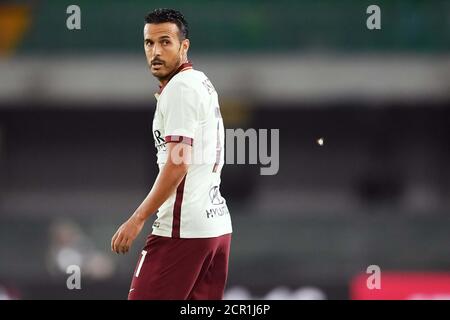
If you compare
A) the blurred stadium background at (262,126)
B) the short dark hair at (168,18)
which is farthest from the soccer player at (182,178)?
the blurred stadium background at (262,126)

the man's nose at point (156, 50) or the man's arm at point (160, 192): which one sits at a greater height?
the man's nose at point (156, 50)

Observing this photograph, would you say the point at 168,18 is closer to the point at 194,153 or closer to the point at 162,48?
the point at 162,48

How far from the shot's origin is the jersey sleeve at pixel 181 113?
5207 millimetres

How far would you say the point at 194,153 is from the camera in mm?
5344

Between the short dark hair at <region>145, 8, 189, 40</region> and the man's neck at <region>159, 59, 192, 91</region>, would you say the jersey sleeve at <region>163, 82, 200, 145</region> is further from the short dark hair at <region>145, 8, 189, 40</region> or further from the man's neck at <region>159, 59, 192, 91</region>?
the short dark hair at <region>145, 8, 189, 40</region>

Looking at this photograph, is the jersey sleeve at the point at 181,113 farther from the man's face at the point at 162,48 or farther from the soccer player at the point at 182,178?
the man's face at the point at 162,48

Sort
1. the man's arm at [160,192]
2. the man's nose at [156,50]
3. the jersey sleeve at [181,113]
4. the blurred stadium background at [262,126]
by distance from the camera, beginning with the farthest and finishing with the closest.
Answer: the blurred stadium background at [262,126] < the man's nose at [156,50] < the jersey sleeve at [181,113] < the man's arm at [160,192]

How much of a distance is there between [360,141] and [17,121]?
6227 millimetres

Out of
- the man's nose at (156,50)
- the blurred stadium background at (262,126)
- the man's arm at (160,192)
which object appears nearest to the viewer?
the man's arm at (160,192)

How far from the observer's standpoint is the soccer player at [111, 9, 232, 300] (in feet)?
17.3

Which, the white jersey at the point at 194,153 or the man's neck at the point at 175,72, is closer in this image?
the white jersey at the point at 194,153

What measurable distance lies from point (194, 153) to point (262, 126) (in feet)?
45.1

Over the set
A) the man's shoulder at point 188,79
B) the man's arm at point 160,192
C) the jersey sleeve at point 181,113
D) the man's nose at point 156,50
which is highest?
the man's nose at point 156,50
